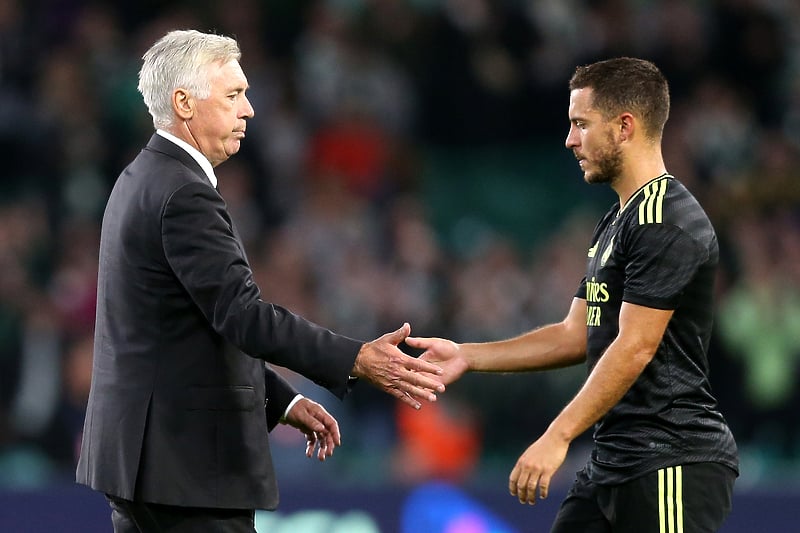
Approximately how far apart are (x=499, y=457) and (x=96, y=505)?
80.7 inches

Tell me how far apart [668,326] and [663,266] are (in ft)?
0.68

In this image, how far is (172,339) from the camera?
358 centimetres

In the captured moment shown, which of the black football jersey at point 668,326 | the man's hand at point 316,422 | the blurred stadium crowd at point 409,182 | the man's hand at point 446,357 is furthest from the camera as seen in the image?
the blurred stadium crowd at point 409,182

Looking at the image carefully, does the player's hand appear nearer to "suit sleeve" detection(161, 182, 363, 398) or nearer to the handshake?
the handshake

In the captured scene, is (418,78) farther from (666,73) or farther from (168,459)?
(168,459)

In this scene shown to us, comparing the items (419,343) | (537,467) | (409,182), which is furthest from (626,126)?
(409,182)

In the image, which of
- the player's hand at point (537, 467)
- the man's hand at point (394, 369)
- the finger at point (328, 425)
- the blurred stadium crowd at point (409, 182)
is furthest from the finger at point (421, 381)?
the blurred stadium crowd at point (409, 182)

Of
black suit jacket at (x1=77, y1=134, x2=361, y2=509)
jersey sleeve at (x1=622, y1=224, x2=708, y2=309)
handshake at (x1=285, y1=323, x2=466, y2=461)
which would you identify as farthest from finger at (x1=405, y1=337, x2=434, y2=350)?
jersey sleeve at (x1=622, y1=224, x2=708, y2=309)

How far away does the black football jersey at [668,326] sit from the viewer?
3.71 meters

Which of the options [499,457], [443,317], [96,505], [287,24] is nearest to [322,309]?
[443,317]

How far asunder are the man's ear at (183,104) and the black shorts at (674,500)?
1583 mm

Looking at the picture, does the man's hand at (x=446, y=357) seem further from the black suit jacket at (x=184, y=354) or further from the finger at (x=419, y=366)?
the black suit jacket at (x=184, y=354)

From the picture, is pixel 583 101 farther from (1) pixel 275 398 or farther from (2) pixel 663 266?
(1) pixel 275 398

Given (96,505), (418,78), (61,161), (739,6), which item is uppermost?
(739,6)
